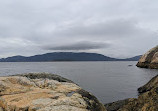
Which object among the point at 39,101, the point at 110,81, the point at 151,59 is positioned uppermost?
the point at 151,59

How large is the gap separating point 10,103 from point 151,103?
7.12m

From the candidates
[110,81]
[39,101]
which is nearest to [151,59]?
[110,81]

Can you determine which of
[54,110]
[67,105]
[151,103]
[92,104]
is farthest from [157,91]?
[54,110]

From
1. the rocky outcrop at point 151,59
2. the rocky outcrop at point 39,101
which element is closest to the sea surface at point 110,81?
the rocky outcrop at point 151,59

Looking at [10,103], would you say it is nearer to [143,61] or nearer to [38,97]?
[38,97]

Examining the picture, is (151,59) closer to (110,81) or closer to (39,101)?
(110,81)

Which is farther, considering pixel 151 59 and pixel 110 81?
pixel 151 59

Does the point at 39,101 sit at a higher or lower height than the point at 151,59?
lower

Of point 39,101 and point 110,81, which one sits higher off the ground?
point 39,101

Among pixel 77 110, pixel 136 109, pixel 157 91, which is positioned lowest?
pixel 136 109

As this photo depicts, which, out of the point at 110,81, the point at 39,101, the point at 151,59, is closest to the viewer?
the point at 39,101

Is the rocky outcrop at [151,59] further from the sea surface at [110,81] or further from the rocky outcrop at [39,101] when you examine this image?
the rocky outcrop at [39,101]

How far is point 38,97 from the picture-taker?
6703mm

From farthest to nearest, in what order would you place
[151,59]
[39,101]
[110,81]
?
[151,59] < [110,81] < [39,101]
